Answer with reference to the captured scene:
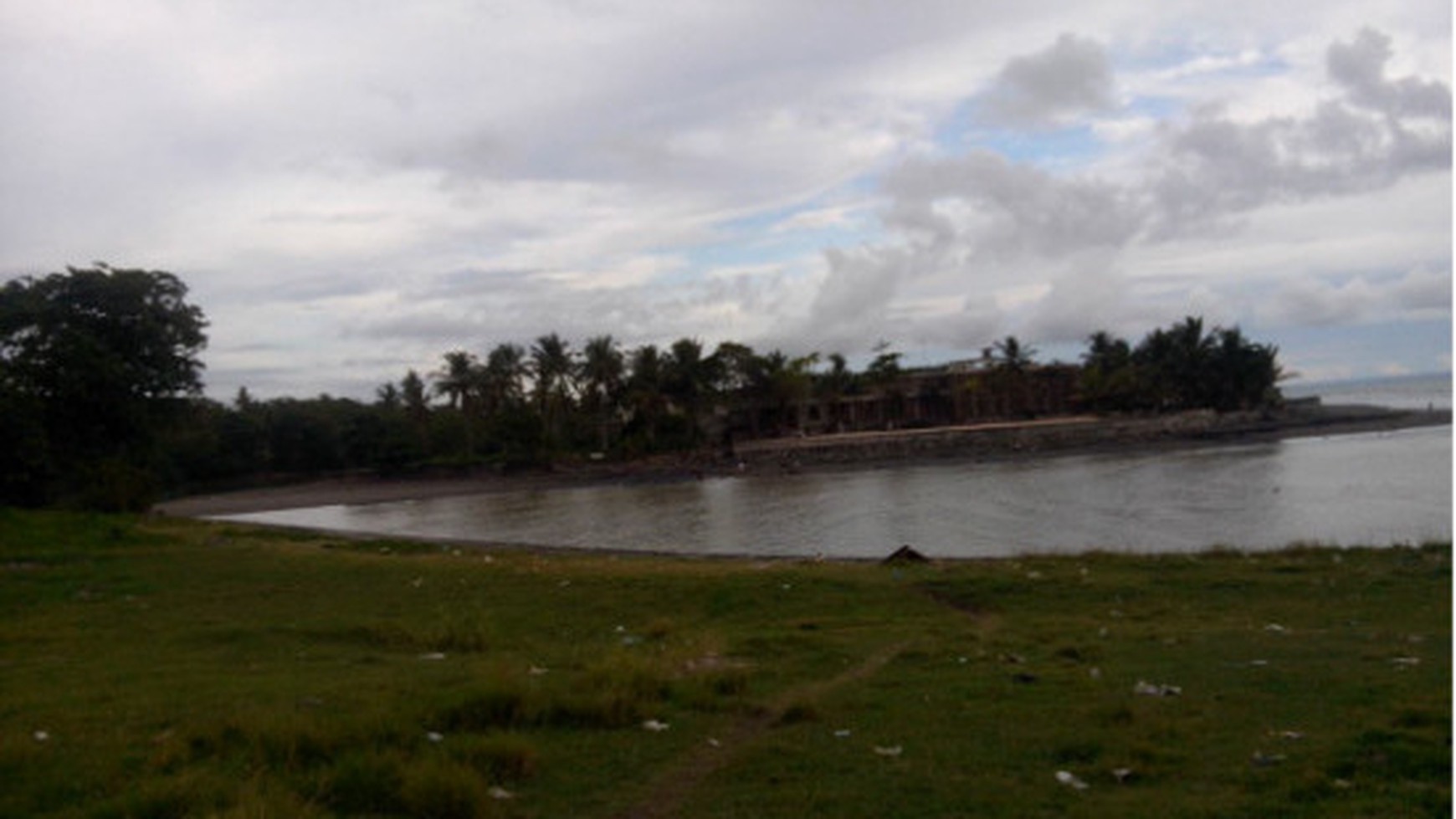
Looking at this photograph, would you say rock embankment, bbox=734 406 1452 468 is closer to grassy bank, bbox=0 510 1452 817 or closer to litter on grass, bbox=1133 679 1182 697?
grassy bank, bbox=0 510 1452 817

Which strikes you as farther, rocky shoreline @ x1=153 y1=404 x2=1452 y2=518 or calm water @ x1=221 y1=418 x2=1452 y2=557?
rocky shoreline @ x1=153 y1=404 x2=1452 y2=518

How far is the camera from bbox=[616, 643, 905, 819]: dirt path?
6.96 meters

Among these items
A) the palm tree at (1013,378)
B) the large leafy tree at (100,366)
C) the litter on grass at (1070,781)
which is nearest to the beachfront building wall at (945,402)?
the palm tree at (1013,378)

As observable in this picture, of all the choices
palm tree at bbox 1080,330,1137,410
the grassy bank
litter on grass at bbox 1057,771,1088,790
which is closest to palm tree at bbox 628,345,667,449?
palm tree at bbox 1080,330,1137,410

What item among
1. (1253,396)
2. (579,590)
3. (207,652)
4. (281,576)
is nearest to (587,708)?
(207,652)

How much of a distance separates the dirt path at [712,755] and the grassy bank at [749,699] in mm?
38

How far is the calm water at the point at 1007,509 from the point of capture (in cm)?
3462

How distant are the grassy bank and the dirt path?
0.04 meters

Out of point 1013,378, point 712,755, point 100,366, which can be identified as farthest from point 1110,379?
point 712,755

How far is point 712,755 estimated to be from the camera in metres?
8.11

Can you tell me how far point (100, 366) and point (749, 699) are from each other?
140 feet

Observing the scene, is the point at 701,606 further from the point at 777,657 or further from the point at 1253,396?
the point at 1253,396

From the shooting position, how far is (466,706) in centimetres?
877

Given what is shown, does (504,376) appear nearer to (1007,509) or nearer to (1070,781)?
(1007,509)
